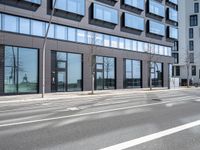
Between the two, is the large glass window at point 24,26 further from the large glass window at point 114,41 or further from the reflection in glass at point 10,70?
the large glass window at point 114,41

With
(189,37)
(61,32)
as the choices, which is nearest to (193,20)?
(189,37)

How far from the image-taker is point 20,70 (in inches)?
1225

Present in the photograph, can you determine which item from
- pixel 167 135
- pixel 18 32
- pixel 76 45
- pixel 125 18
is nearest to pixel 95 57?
pixel 76 45

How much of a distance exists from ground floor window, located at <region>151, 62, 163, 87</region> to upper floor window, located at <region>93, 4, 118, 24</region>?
41.2 feet

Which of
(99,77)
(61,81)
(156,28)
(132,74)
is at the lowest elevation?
(61,81)

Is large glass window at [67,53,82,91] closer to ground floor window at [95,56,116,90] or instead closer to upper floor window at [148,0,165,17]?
ground floor window at [95,56,116,90]

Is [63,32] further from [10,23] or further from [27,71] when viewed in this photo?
[10,23]

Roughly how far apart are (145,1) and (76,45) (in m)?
18.4

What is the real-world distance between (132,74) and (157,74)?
777 centimetres

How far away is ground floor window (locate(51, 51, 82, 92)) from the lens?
35.0m

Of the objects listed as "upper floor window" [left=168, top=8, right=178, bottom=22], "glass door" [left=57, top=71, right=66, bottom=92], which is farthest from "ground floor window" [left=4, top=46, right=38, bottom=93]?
"upper floor window" [left=168, top=8, right=178, bottom=22]

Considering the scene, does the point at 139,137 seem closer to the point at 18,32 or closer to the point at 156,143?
the point at 156,143

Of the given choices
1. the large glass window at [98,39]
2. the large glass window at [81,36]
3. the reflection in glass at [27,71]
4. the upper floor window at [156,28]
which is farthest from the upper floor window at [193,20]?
the reflection in glass at [27,71]

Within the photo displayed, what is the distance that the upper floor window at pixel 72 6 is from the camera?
116ft
